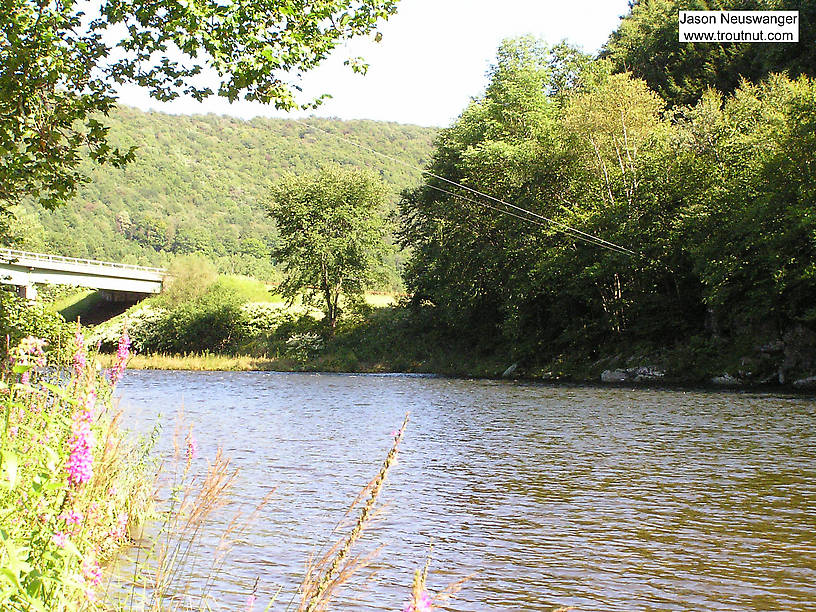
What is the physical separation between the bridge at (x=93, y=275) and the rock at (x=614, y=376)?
34173 millimetres

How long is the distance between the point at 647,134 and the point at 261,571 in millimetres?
30014

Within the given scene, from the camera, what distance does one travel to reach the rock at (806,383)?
25.4 m

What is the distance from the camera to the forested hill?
377 feet

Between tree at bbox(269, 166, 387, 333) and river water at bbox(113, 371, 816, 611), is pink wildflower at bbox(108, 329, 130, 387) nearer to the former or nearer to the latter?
river water at bbox(113, 371, 816, 611)

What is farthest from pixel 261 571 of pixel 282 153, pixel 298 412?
pixel 282 153

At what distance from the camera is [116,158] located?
10.6 m

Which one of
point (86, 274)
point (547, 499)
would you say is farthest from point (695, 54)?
point (547, 499)

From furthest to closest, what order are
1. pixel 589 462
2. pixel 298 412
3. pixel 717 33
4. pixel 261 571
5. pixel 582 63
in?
pixel 582 63, pixel 717 33, pixel 298 412, pixel 589 462, pixel 261 571

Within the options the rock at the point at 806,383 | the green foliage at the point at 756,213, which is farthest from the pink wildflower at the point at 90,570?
the rock at the point at 806,383

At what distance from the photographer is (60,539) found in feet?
9.02

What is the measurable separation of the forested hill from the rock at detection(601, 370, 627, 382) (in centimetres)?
5260

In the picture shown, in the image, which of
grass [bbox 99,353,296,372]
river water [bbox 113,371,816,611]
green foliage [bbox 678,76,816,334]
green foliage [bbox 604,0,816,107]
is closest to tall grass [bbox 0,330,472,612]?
river water [bbox 113,371,816,611]

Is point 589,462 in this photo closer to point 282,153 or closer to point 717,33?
point 717,33

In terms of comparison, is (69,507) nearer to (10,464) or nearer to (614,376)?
(10,464)
